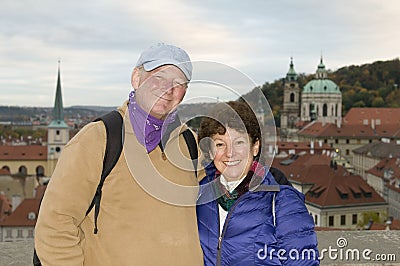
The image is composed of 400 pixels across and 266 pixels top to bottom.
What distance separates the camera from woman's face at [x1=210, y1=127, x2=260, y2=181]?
5.03 ft

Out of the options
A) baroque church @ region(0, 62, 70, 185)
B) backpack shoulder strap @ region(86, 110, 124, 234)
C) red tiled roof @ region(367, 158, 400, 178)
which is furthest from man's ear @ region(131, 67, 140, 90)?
baroque church @ region(0, 62, 70, 185)

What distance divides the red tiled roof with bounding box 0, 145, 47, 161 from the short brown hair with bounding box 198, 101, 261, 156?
161 ft

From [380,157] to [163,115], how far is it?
3642cm

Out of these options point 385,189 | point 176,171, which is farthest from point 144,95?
point 385,189

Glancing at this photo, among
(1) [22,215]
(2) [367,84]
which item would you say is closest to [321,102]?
(2) [367,84]

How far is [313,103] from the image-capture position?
204 ft

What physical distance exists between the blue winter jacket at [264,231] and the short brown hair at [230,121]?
0.47 ft

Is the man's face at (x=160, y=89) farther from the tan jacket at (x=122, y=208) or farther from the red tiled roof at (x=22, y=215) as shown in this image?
the red tiled roof at (x=22, y=215)

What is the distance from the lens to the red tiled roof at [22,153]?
4828cm

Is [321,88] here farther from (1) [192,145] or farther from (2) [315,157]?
(1) [192,145]

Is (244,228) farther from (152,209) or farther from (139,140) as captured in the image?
(139,140)

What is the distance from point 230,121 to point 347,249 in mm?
995

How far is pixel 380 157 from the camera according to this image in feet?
117

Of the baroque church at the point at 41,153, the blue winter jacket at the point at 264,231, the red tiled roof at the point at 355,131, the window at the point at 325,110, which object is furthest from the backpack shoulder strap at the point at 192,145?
the window at the point at 325,110
